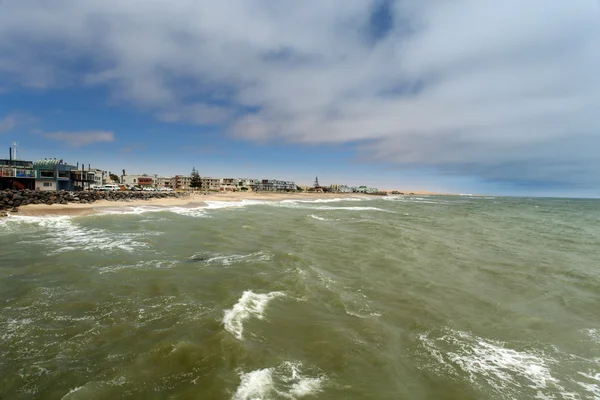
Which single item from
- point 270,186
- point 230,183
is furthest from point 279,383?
point 270,186

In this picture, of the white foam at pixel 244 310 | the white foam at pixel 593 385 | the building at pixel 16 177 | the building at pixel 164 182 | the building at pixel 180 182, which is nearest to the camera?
the white foam at pixel 593 385

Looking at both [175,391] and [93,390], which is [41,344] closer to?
[93,390]

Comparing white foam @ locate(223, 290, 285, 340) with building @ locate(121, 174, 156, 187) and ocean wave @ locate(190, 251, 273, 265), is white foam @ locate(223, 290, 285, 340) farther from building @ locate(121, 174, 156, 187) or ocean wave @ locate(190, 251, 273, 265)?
building @ locate(121, 174, 156, 187)

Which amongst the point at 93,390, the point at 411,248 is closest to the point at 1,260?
the point at 93,390

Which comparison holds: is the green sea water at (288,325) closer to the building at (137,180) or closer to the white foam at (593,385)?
the white foam at (593,385)

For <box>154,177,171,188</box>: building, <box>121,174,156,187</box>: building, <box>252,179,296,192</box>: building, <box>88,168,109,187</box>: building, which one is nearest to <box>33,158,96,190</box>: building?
<box>88,168,109,187</box>: building

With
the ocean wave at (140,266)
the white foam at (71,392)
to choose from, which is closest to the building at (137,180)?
the ocean wave at (140,266)

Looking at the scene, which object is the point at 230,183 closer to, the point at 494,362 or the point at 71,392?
the point at 71,392
